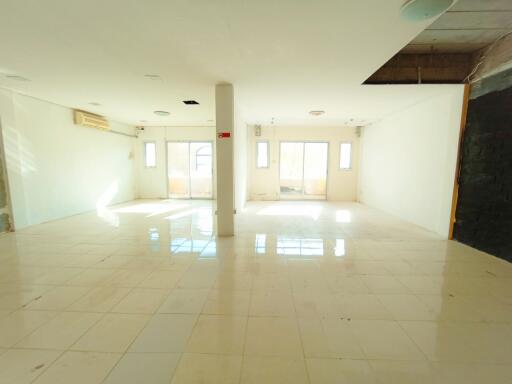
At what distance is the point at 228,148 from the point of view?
4.09 m

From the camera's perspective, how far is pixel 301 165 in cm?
846

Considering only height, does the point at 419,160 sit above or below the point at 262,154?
below

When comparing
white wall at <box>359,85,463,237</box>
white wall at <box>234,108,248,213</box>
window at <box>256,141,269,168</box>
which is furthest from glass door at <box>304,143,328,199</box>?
white wall at <box>234,108,248,213</box>

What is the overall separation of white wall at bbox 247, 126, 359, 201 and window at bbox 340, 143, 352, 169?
0.12m

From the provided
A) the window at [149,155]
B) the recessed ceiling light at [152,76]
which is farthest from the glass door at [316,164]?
the recessed ceiling light at [152,76]

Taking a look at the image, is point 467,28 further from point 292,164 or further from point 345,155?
point 292,164

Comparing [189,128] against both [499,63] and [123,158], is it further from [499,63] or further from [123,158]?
[499,63]

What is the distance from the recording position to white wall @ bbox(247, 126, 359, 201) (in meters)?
8.24

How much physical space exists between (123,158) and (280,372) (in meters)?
8.23

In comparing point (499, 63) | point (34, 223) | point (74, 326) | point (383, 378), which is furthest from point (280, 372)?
point (34, 223)

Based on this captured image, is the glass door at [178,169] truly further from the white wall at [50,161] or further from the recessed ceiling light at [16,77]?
the recessed ceiling light at [16,77]

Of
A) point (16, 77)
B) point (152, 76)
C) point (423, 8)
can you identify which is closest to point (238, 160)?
point (152, 76)

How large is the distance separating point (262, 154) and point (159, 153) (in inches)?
149

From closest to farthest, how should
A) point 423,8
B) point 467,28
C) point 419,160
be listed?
point 423,8, point 467,28, point 419,160
